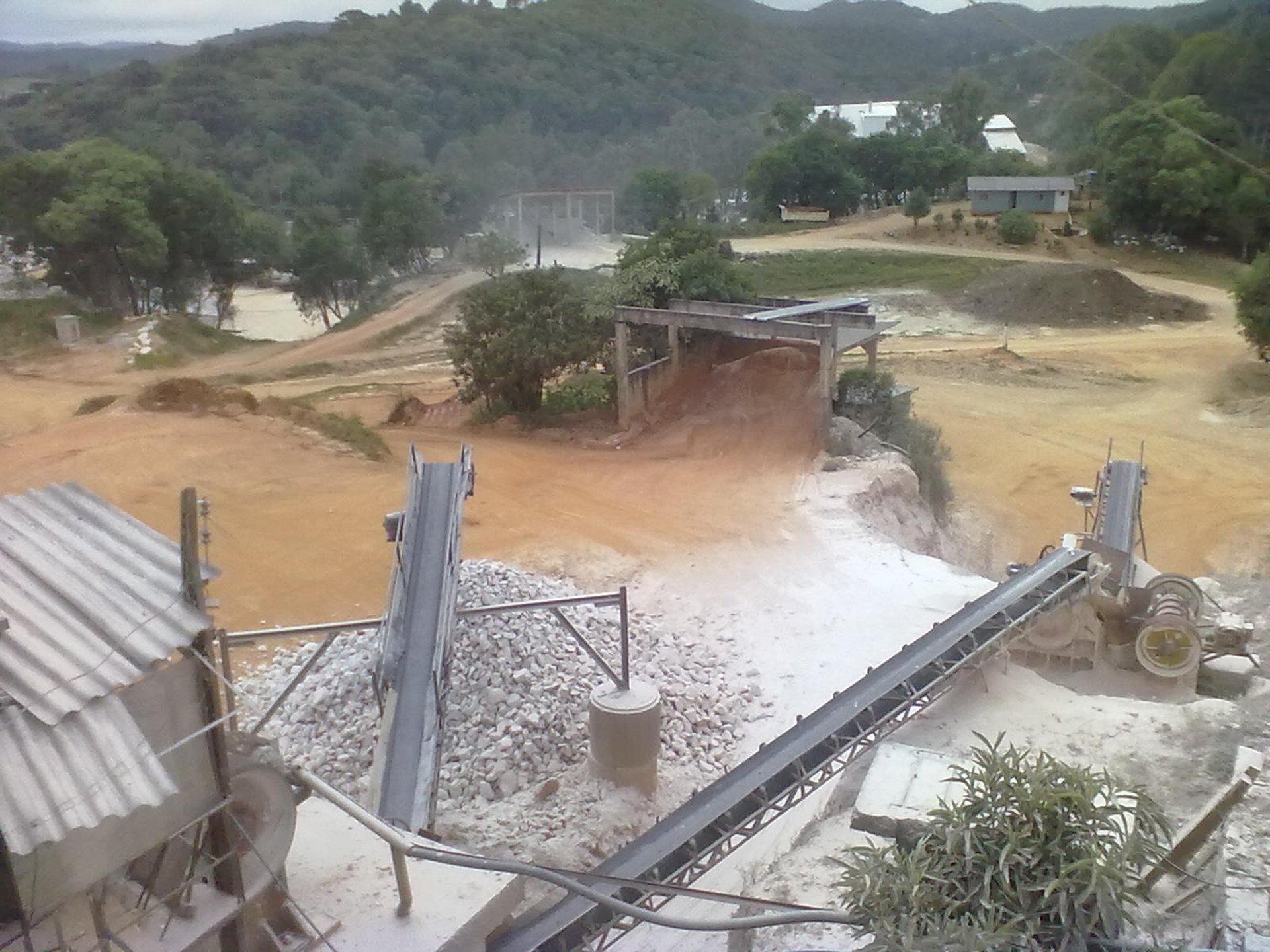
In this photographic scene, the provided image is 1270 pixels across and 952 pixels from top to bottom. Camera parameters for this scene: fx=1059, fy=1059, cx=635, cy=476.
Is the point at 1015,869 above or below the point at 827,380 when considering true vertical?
above

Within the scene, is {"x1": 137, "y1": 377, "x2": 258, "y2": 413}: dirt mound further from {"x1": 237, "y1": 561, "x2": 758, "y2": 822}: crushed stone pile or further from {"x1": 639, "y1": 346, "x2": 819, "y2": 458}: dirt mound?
{"x1": 237, "y1": 561, "x2": 758, "y2": 822}: crushed stone pile

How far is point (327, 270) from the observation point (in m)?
35.2

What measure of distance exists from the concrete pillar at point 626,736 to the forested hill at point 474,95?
3509cm

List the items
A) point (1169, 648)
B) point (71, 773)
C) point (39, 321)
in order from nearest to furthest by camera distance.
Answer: point (71, 773) < point (1169, 648) < point (39, 321)

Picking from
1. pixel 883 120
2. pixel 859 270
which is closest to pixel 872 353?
pixel 859 270

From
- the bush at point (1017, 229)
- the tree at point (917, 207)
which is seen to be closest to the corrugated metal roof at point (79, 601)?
the bush at point (1017, 229)

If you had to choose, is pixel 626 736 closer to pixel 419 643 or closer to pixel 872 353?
pixel 419 643

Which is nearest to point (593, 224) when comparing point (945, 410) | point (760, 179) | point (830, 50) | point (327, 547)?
point (760, 179)

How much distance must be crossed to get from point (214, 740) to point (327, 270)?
110ft

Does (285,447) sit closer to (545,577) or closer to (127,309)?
(545,577)

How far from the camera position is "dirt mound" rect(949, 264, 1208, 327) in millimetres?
30156

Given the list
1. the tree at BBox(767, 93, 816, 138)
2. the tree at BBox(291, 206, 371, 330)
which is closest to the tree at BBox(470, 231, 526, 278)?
the tree at BBox(291, 206, 371, 330)

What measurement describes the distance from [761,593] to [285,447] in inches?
317

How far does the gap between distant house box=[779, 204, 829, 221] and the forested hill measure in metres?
6.42
